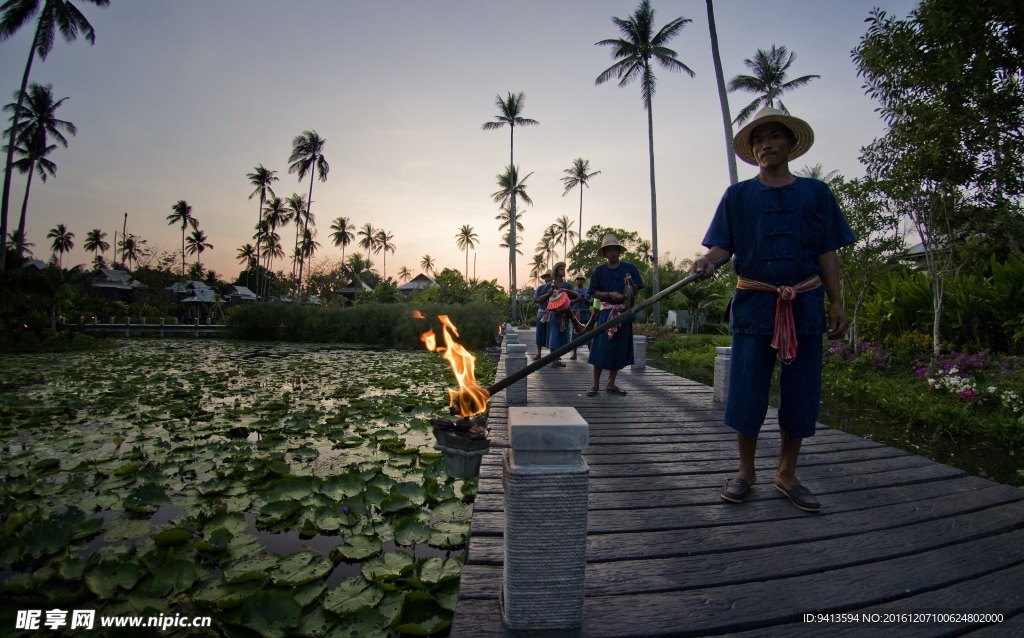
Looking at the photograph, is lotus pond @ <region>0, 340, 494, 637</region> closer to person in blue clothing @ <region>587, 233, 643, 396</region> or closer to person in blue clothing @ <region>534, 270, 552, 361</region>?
person in blue clothing @ <region>587, 233, 643, 396</region>

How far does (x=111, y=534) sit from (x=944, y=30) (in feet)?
27.7

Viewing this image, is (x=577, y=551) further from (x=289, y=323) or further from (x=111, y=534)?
(x=289, y=323)

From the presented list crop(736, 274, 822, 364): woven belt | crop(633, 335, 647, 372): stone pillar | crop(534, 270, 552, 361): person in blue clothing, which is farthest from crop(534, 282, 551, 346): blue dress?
crop(736, 274, 822, 364): woven belt

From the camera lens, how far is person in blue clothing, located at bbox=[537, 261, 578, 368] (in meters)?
7.60

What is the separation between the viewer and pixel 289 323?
1870 cm

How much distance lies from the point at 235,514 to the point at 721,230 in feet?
10.7

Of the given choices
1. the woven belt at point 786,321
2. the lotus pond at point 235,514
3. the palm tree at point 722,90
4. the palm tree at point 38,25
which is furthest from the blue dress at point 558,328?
the palm tree at point 38,25

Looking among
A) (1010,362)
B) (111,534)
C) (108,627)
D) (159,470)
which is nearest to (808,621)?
(108,627)

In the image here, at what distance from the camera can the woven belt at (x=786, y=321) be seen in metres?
2.27

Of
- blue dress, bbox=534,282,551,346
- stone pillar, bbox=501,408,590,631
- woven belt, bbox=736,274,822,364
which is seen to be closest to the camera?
stone pillar, bbox=501,408,590,631

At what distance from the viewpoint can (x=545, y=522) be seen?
143 cm

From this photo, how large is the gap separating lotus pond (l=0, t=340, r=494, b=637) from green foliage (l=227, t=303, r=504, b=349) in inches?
402

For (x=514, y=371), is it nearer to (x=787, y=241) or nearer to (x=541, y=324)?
(x=787, y=241)

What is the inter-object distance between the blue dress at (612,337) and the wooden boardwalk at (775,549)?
1951mm
